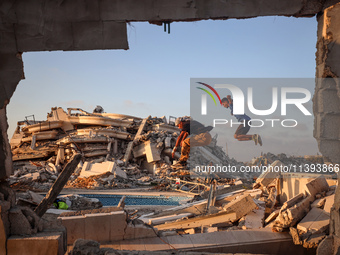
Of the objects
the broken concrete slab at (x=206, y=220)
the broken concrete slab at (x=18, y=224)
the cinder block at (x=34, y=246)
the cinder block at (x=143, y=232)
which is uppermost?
the broken concrete slab at (x=18, y=224)

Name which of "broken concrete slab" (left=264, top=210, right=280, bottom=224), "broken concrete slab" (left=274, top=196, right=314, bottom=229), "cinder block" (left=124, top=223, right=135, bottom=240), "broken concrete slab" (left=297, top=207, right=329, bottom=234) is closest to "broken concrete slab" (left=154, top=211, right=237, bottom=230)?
"broken concrete slab" (left=264, top=210, right=280, bottom=224)

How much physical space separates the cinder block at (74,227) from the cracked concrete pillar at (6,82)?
140 centimetres

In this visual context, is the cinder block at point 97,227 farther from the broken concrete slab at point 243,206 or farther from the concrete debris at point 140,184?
the broken concrete slab at point 243,206

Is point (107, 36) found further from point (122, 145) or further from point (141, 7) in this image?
point (122, 145)

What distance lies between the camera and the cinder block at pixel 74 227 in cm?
505

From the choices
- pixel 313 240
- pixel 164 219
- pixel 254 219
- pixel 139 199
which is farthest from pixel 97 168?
pixel 313 240

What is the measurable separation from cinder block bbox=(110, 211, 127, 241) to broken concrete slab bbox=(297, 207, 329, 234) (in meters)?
3.01

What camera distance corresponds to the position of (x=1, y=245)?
3799 millimetres

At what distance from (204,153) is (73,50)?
21872 millimetres

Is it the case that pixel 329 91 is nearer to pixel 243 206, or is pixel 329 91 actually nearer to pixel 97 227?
pixel 243 206

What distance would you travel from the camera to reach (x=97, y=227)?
201 inches

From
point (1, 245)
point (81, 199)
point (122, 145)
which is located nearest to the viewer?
point (1, 245)

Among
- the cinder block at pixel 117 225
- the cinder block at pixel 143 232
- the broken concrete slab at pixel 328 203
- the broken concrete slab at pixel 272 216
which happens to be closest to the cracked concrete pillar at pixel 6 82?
the cinder block at pixel 117 225

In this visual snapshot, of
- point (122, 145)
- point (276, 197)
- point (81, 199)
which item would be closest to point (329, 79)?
point (276, 197)
